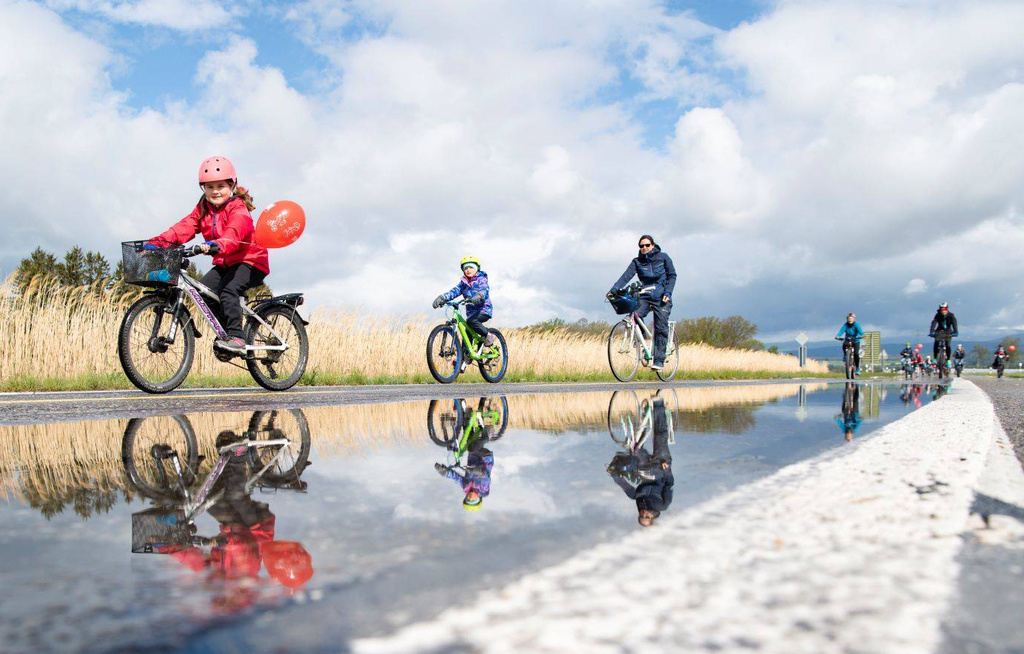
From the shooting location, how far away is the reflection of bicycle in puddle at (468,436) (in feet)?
6.93

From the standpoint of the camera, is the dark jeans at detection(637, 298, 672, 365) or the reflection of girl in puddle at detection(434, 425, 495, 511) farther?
the dark jeans at detection(637, 298, 672, 365)

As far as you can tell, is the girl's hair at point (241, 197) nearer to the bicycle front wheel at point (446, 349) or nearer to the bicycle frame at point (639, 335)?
the bicycle front wheel at point (446, 349)

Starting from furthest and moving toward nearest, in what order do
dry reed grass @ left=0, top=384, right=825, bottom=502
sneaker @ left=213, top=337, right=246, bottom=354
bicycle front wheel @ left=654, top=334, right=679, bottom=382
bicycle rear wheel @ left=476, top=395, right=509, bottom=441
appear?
bicycle front wheel @ left=654, top=334, right=679, bottom=382
sneaker @ left=213, top=337, right=246, bottom=354
bicycle rear wheel @ left=476, top=395, right=509, bottom=441
dry reed grass @ left=0, top=384, right=825, bottom=502

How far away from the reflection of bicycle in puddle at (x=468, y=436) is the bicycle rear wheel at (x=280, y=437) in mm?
504

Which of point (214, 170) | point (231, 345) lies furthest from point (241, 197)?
point (231, 345)

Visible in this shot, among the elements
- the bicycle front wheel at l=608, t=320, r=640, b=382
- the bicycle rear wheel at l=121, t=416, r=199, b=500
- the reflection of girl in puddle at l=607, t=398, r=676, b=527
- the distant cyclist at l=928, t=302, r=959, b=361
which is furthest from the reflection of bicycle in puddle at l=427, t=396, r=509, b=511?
the distant cyclist at l=928, t=302, r=959, b=361

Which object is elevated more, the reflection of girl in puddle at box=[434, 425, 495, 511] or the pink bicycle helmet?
the pink bicycle helmet

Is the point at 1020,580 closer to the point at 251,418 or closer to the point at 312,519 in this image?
the point at 312,519

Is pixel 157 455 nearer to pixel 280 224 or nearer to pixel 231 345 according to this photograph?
pixel 231 345

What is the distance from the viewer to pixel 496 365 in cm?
1224

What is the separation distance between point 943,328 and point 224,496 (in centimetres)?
2513

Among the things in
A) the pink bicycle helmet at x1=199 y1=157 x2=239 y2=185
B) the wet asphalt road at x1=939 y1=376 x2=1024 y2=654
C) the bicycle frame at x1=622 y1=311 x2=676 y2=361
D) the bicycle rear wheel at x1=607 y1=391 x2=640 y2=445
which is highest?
the pink bicycle helmet at x1=199 y1=157 x2=239 y2=185

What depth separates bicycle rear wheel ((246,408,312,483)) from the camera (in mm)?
2328

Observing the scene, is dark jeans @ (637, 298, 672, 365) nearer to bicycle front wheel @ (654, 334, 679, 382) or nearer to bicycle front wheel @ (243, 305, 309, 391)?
bicycle front wheel @ (654, 334, 679, 382)
